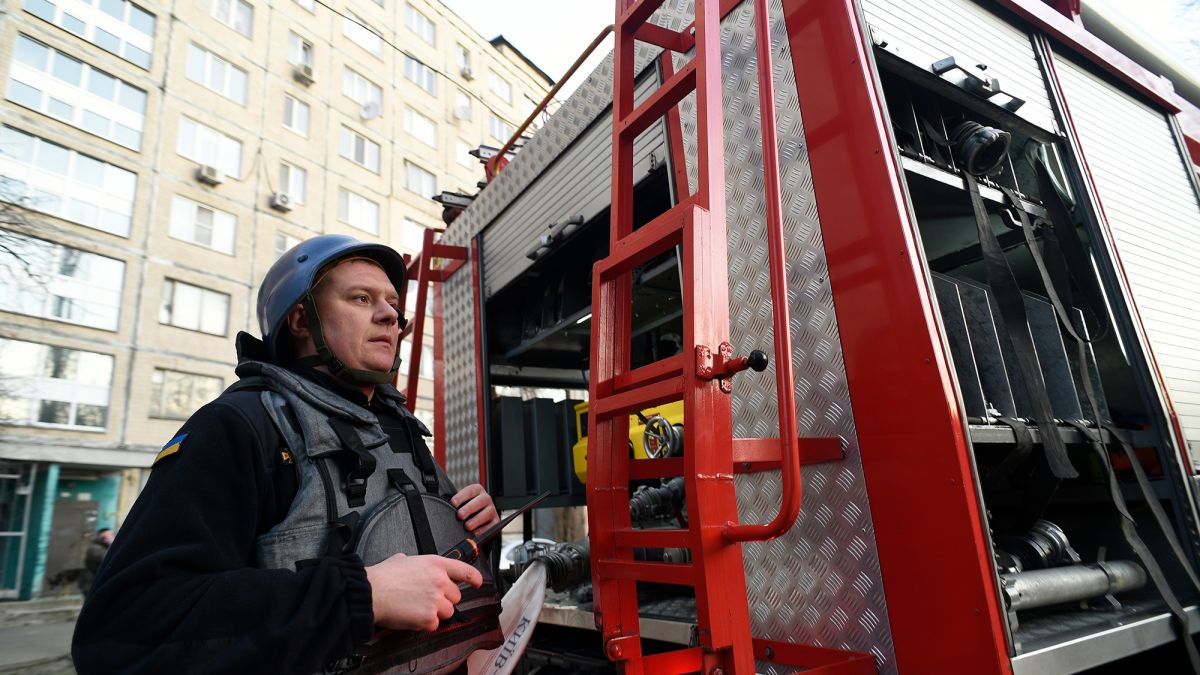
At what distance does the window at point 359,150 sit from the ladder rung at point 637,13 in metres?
23.8

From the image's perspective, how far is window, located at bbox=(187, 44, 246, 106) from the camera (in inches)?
771

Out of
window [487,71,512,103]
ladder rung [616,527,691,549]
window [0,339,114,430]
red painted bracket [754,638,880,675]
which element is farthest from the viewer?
window [487,71,512,103]

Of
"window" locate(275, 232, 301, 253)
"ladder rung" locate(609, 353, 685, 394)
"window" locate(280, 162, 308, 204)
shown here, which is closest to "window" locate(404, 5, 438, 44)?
"window" locate(280, 162, 308, 204)

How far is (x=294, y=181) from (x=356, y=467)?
923 inches

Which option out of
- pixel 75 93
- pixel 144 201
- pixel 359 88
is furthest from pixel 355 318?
pixel 359 88

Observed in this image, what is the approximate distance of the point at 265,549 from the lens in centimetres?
133

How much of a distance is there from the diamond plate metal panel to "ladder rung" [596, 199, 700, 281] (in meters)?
0.54

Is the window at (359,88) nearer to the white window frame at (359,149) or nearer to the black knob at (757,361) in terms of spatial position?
the white window frame at (359,149)

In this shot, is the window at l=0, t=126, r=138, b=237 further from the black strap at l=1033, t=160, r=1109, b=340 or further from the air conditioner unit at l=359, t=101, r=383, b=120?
the black strap at l=1033, t=160, r=1109, b=340

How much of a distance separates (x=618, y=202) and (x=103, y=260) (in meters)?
20.1

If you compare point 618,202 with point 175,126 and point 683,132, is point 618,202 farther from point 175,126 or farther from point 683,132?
point 175,126

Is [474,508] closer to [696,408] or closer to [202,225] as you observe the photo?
[696,408]

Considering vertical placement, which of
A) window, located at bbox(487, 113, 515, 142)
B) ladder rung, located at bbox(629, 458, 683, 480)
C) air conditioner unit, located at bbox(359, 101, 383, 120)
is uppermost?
window, located at bbox(487, 113, 515, 142)

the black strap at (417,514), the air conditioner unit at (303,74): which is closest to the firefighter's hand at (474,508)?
the black strap at (417,514)
